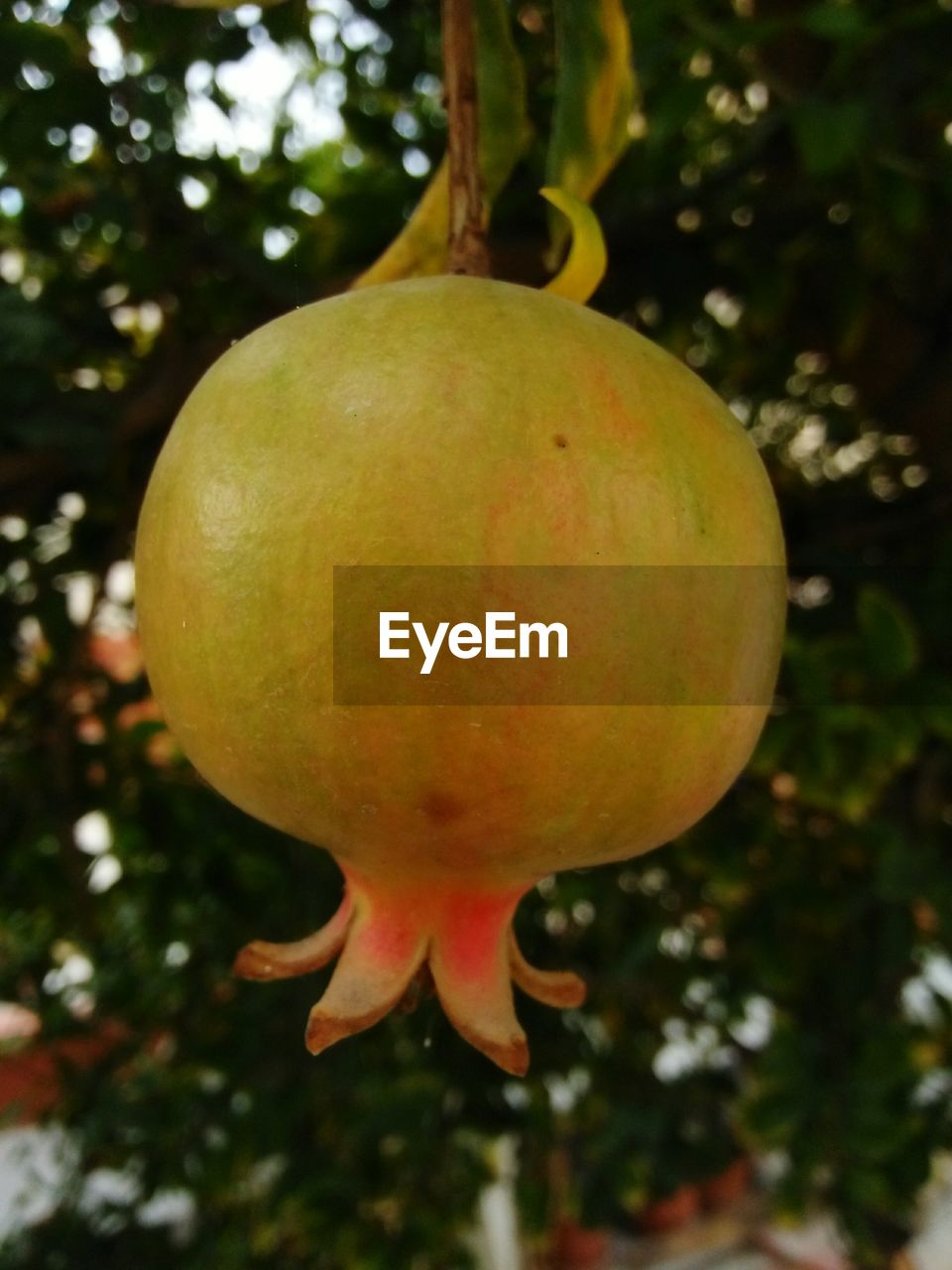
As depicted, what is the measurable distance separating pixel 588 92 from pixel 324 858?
661mm

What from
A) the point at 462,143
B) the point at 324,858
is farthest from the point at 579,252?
the point at 324,858

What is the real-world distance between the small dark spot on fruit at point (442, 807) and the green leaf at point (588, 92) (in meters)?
0.30

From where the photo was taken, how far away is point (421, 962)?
46 centimetres

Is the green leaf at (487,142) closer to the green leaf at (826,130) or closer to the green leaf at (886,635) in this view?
the green leaf at (826,130)

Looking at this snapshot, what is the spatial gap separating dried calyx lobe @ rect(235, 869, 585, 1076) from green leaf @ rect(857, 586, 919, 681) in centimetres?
49

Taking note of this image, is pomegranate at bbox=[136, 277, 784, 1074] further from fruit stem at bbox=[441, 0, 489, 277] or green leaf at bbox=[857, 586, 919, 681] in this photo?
green leaf at bbox=[857, 586, 919, 681]

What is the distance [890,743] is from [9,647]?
89cm

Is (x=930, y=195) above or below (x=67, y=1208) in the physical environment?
above

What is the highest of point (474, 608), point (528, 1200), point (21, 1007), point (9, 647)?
point (474, 608)

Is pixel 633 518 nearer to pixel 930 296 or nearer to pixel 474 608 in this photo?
pixel 474 608

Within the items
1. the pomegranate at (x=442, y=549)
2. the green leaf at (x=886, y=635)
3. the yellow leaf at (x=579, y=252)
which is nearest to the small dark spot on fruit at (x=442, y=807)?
the pomegranate at (x=442, y=549)

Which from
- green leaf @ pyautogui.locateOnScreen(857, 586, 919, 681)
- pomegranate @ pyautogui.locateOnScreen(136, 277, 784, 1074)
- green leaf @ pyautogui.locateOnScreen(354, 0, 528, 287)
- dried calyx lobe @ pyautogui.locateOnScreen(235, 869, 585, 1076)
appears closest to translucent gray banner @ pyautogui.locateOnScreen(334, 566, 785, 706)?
pomegranate @ pyautogui.locateOnScreen(136, 277, 784, 1074)

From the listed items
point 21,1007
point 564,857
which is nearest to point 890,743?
point 564,857

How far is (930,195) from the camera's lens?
3.53 feet
